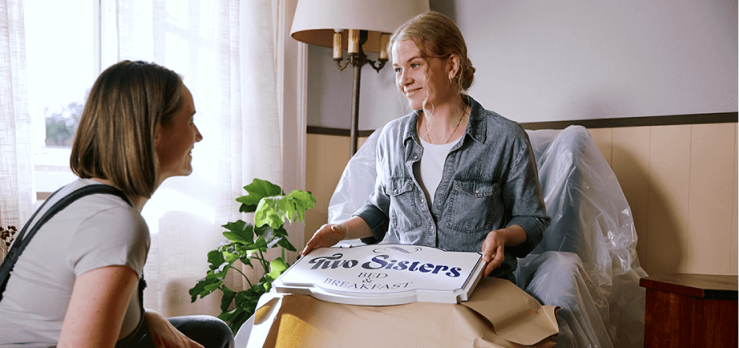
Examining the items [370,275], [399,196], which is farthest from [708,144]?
[370,275]

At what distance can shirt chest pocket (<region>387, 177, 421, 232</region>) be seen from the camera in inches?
46.3

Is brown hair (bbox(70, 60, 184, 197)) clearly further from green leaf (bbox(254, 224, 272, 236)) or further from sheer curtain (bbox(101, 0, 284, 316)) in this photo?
sheer curtain (bbox(101, 0, 284, 316))

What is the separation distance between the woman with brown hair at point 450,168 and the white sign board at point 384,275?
5.5 inches

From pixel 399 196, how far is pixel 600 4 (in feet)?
3.23

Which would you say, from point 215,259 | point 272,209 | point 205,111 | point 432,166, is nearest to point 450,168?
point 432,166

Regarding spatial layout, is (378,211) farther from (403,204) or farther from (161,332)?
(161,332)

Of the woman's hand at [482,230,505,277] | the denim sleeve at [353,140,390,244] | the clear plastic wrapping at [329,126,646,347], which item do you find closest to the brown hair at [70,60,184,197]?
the woman's hand at [482,230,505,277]

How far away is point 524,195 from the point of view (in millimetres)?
1094

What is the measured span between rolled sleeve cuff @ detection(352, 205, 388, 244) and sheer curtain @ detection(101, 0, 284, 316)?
3.21 ft

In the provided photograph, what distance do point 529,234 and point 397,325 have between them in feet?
1.39

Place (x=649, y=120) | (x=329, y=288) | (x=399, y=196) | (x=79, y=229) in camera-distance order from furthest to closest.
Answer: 1. (x=649, y=120)
2. (x=399, y=196)
3. (x=329, y=288)
4. (x=79, y=229)

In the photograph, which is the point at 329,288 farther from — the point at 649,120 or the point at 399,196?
the point at 649,120

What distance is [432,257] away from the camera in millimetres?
904

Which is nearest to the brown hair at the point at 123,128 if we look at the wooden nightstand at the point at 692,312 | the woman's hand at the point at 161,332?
the woman's hand at the point at 161,332
